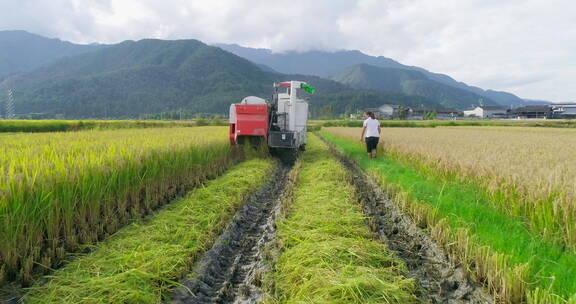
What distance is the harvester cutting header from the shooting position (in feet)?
36.5

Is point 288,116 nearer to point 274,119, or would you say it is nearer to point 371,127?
point 274,119

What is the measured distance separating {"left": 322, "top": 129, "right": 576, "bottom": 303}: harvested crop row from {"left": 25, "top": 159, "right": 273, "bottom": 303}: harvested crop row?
3179mm

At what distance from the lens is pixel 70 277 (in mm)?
3207

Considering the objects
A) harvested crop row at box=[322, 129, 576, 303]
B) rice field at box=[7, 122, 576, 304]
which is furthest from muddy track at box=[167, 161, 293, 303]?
harvested crop row at box=[322, 129, 576, 303]

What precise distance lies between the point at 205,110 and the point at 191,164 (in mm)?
132837

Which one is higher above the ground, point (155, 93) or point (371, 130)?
point (155, 93)

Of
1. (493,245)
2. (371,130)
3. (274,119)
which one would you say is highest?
(274,119)

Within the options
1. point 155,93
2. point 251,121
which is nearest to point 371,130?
point 251,121

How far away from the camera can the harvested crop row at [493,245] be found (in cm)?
285

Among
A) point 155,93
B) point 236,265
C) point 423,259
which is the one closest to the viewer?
point 236,265

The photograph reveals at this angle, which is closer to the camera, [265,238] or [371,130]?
[265,238]

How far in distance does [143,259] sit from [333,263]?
211 cm

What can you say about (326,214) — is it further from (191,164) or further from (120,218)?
(191,164)

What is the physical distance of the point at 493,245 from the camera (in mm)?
3688
